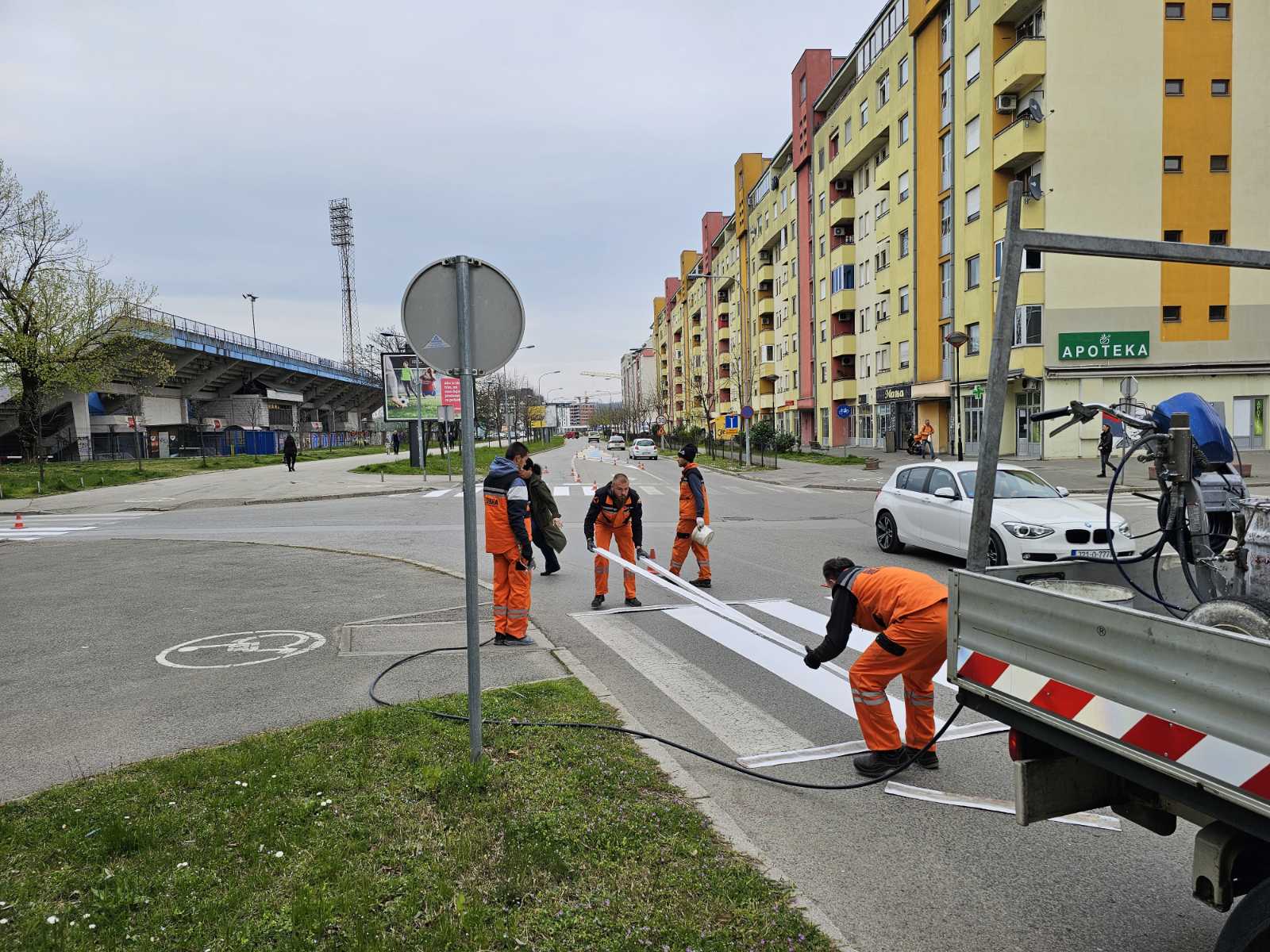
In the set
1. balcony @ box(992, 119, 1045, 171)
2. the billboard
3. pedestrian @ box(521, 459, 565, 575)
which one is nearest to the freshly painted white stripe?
pedestrian @ box(521, 459, 565, 575)

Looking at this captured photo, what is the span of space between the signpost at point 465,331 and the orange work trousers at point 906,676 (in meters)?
2.05

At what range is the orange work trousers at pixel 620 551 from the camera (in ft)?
30.6

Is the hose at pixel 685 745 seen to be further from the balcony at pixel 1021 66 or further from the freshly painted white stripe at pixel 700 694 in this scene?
the balcony at pixel 1021 66

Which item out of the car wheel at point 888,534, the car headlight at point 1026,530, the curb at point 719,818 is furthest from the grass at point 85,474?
the car headlight at point 1026,530

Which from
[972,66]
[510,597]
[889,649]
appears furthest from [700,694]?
[972,66]

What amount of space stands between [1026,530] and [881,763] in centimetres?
621

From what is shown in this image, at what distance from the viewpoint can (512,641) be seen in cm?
752

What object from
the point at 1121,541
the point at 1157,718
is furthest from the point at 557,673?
the point at 1121,541

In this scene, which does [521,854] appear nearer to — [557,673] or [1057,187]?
[557,673]

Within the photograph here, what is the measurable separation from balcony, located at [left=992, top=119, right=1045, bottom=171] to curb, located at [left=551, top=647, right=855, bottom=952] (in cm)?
3191

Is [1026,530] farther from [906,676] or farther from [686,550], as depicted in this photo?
[906,676]

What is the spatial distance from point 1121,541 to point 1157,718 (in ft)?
22.6

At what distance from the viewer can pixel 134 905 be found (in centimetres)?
321

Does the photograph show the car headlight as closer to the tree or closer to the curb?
the curb
